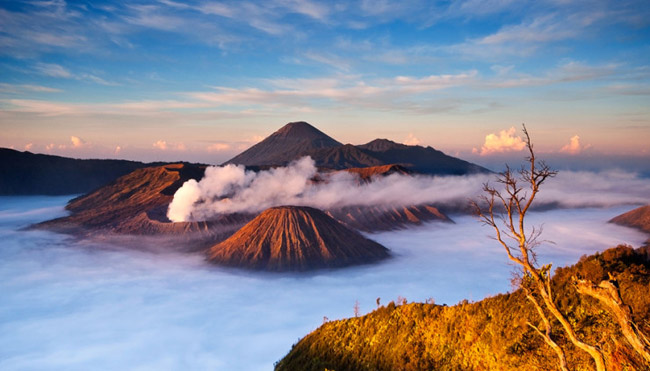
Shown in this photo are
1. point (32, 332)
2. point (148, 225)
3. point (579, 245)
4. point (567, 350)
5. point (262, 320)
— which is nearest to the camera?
point (567, 350)

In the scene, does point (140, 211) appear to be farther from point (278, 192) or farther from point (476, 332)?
point (476, 332)

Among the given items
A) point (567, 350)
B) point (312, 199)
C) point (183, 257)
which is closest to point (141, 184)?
point (312, 199)

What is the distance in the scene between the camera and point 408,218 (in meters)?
151

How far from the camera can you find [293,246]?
89.5m

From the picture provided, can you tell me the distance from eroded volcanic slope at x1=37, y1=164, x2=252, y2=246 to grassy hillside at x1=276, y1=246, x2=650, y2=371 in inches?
3644

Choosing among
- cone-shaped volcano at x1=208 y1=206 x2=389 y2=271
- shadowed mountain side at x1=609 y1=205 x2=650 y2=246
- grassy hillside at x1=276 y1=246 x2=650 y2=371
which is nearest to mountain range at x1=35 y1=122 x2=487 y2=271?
cone-shaped volcano at x1=208 y1=206 x2=389 y2=271

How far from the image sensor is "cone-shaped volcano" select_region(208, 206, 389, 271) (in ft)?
284

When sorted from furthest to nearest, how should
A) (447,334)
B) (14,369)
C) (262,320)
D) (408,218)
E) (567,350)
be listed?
(408,218) → (262,320) → (14,369) → (447,334) → (567,350)

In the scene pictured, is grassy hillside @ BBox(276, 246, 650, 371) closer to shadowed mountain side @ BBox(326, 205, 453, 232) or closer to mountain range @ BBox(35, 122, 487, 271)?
mountain range @ BBox(35, 122, 487, 271)

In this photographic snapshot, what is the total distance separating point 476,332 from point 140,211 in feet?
425

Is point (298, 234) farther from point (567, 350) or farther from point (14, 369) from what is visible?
point (567, 350)

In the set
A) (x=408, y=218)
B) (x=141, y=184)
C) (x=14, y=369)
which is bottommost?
(x=14, y=369)

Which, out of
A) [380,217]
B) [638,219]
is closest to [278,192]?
[380,217]

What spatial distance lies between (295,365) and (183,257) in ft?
263
